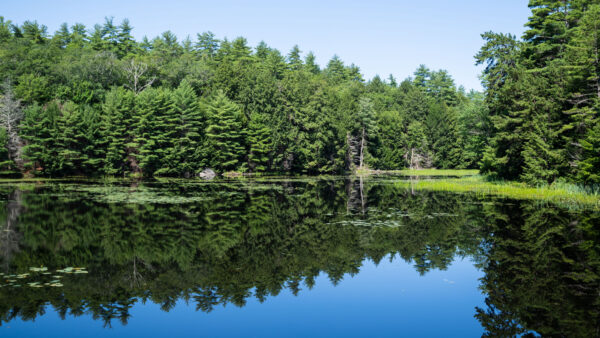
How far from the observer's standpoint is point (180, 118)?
55.2m

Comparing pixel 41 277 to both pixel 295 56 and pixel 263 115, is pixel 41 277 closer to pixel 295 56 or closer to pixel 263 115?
pixel 263 115

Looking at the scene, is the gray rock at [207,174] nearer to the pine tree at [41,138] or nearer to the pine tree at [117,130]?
the pine tree at [117,130]

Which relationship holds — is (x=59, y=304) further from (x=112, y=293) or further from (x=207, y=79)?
(x=207, y=79)

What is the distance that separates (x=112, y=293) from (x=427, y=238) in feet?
34.6

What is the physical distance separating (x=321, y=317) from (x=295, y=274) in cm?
254

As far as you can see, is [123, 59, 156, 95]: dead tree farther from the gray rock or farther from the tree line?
the gray rock

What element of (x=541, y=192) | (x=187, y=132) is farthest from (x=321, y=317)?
(x=187, y=132)

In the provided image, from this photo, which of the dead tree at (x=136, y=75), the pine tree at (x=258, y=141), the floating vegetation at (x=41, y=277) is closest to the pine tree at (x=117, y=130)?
the dead tree at (x=136, y=75)

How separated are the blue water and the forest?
20.9 metres

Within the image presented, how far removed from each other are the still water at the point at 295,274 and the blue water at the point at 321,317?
0.04 metres

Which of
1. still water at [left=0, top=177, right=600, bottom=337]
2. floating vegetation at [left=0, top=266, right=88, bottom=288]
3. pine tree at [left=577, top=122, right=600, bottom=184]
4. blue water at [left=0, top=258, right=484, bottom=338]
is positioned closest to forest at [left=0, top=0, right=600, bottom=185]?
pine tree at [left=577, top=122, right=600, bottom=184]

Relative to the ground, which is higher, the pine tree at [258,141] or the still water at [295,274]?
the pine tree at [258,141]

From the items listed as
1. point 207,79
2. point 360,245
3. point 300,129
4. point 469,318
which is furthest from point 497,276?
point 207,79

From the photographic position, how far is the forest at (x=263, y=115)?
102 ft
